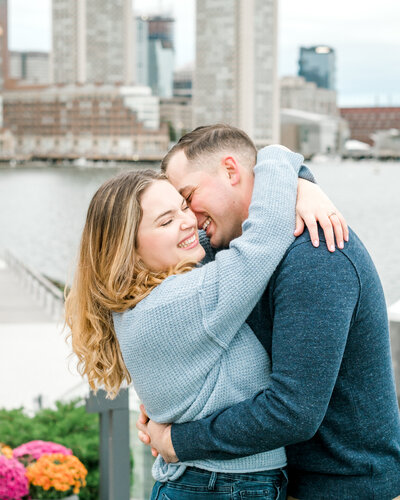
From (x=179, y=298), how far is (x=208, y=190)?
0.35m

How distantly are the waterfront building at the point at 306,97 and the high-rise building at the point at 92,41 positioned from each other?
2995 centimetres

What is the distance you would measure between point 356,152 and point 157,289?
471ft

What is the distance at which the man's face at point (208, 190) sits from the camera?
6.02 ft

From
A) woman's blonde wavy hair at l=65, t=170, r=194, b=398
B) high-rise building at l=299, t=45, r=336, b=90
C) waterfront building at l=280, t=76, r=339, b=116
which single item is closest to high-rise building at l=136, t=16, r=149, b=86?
high-rise building at l=299, t=45, r=336, b=90

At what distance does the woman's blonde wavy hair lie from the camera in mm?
1676

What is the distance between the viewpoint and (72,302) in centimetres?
182

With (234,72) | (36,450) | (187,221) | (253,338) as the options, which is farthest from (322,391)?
(234,72)

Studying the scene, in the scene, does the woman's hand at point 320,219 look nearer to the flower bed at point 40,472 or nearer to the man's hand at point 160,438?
the man's hand at point 160,438

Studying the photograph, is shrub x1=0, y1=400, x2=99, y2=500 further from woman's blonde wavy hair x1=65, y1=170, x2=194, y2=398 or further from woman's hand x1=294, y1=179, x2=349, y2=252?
woman's hand x1=294, y1=179, x2=349, y2=252

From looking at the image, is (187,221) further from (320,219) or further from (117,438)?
(117,438)

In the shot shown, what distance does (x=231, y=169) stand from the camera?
6.03 feet

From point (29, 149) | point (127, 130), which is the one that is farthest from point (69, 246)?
point (29, 149)

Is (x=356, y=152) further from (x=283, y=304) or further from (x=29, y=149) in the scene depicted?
(x=283, y=304)

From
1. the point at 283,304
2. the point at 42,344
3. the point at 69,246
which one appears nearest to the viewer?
the point at 283,304
